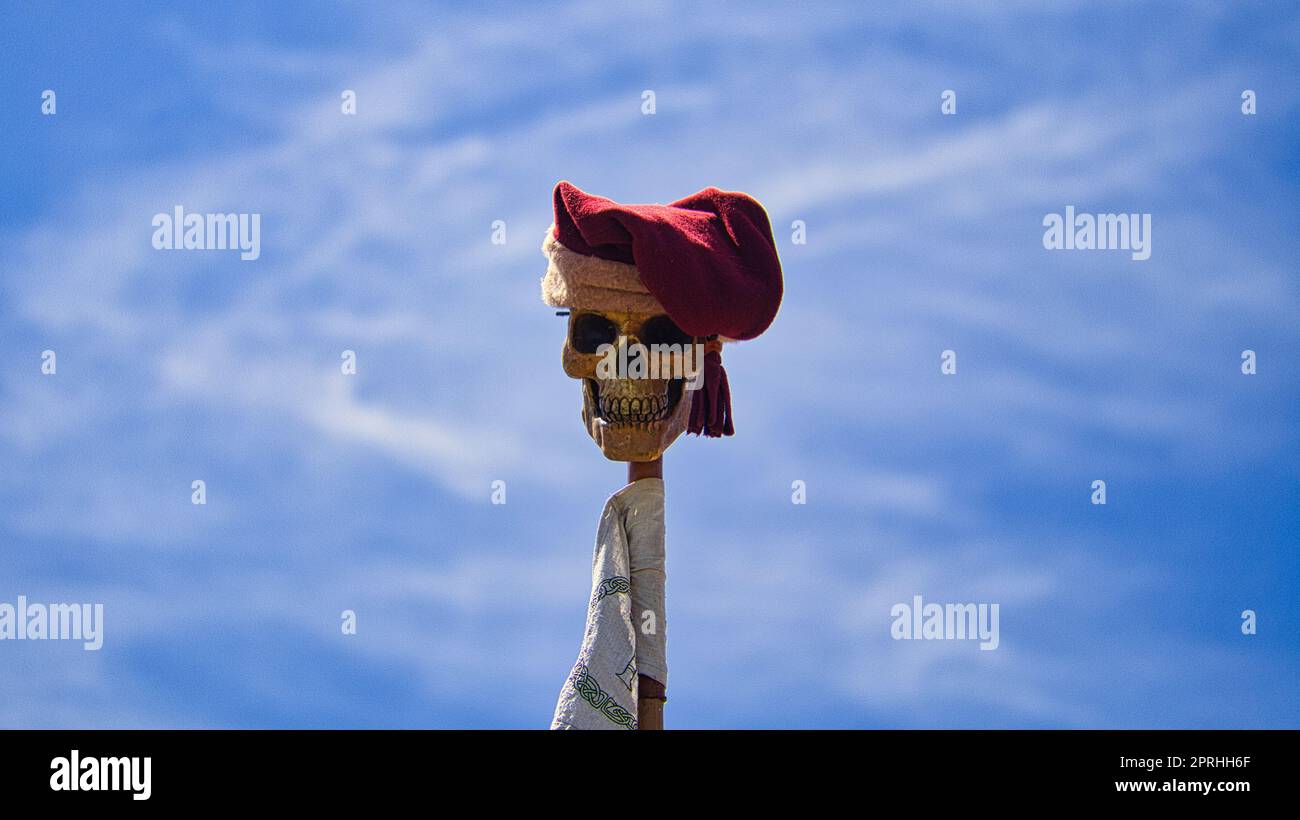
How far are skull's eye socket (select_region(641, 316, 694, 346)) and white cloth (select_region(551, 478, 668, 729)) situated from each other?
2.13 feet

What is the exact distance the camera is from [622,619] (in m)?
9.80

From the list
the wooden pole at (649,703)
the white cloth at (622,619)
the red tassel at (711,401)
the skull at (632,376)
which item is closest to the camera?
the white cloth at (622,619)

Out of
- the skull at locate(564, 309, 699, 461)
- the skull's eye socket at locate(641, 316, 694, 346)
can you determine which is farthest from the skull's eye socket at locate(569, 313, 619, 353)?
the skull's eye socket at locate(641, 316, 694, 346)

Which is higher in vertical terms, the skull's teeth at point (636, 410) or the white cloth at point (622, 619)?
the skull's teeth at point (636, 410)

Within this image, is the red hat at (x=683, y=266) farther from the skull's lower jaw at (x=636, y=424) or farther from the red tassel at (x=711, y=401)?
the skull's lower jaw at (x=636, y=424)

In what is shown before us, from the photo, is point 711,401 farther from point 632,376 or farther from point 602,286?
point 602,286

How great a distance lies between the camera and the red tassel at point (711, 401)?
10.1m

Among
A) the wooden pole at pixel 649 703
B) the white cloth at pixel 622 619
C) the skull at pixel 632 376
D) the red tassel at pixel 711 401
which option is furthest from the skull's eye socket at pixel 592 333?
the wooden pole at pixel 649 703

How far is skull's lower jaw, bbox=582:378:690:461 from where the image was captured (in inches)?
390

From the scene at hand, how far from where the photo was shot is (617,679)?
9695mm
